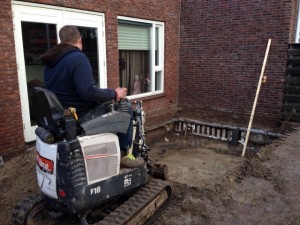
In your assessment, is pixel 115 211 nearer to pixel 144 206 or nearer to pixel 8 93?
pixel 144 206

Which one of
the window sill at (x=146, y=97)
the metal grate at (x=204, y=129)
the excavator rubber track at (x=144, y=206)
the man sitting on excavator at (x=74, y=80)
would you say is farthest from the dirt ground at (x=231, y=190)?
the window sill at (x=146, y=97)

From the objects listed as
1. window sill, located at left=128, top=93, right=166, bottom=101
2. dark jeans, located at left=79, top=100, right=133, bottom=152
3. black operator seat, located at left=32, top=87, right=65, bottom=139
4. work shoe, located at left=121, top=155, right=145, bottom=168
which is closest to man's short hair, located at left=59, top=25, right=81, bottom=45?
black operator seat, located at left=32, top=87, right=65, bottom=139

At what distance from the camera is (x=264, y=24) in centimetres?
799

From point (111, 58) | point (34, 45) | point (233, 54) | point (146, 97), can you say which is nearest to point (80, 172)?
point (34, 45)

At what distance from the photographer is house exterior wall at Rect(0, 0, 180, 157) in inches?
199

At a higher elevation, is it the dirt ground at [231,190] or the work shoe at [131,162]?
the work shoe at [131,162]

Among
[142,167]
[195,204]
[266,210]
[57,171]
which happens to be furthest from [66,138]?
[266,210]

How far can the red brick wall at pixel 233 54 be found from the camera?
7.89 meters

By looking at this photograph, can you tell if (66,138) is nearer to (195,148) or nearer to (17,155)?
(17,155)

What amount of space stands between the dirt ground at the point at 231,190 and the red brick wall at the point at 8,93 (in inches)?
12.7

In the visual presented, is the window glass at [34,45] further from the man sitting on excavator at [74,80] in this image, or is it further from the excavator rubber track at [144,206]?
the excavator rubber track at [144,206]

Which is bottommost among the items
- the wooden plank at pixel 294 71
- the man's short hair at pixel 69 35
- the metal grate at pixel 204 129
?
the metal grate at pixel 204 129

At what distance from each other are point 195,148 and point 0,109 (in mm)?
5105

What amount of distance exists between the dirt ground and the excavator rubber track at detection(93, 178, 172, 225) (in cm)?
18
